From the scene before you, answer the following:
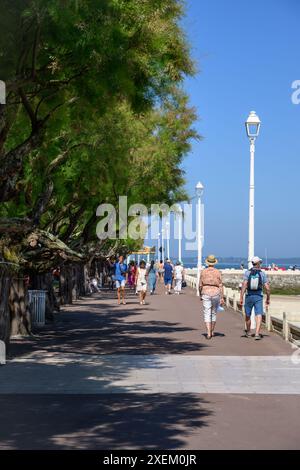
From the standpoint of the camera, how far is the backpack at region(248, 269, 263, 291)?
698 inches

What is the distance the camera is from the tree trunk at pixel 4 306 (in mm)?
15430

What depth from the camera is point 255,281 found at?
699 inches

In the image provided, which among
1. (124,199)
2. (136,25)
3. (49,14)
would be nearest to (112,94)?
(136,25)

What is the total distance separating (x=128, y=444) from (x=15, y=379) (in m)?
4.78

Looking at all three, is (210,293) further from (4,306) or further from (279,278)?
(279,278)

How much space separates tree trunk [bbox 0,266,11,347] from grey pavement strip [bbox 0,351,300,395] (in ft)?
1.99

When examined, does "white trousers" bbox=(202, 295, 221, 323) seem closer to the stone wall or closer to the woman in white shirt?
the woman in white shirt

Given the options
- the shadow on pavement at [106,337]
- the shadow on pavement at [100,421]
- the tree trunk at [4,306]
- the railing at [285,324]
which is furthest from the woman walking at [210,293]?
the shadow on pavement at [100,421]

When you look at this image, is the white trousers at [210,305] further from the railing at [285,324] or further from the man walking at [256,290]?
the railing at [285,324]

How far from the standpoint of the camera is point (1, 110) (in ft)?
41.5

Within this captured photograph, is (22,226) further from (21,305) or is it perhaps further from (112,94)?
(21,305)

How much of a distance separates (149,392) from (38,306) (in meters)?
11.2

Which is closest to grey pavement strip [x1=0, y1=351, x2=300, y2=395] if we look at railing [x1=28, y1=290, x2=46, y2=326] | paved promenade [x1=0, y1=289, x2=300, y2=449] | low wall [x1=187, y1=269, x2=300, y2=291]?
paved promenade [x1=0, y1=289, x2=300, y2=449]

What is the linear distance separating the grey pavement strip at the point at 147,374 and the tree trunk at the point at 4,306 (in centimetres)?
Result: 61
